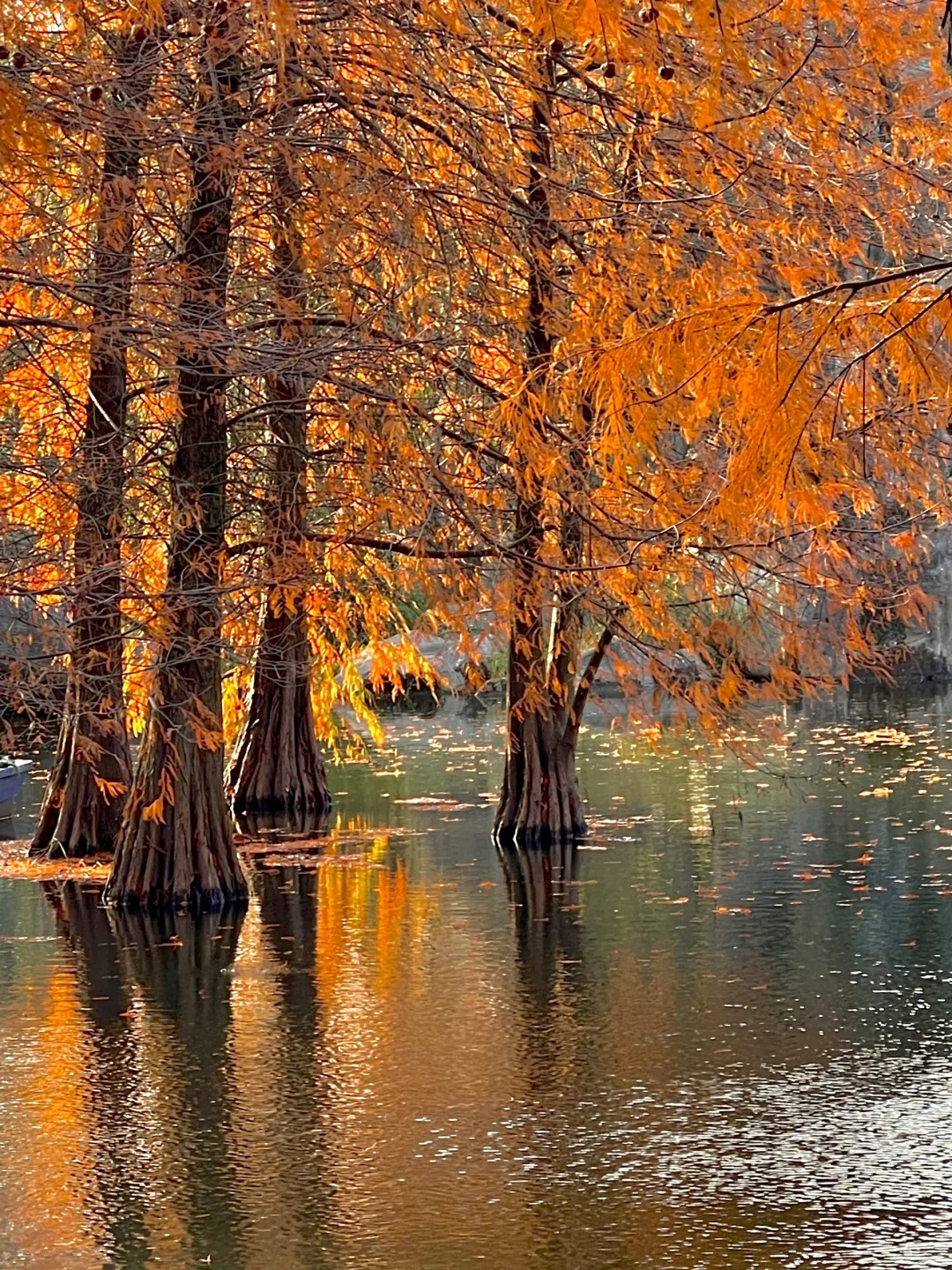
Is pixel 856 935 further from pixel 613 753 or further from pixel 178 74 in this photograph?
pixel 613 753

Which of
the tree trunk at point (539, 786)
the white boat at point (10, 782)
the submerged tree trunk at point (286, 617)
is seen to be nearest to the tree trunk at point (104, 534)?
the submerged tree trunk at point (286, 617)

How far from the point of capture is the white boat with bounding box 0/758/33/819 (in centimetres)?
1727

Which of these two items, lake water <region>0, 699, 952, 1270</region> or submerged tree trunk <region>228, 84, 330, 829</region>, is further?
submerged tree trunk <region>228, 84, 330, 829</region>

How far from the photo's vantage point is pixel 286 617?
15.5m

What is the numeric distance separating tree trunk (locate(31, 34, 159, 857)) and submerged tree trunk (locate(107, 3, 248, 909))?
1.17ft

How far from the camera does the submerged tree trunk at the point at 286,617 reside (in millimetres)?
10172

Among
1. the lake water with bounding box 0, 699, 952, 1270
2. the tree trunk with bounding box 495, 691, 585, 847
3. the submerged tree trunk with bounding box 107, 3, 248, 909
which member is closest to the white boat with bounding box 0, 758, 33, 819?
the lake water with bounding box 0, 699, 952, 1270

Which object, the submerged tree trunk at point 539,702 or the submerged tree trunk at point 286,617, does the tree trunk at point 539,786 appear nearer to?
the submerged tree trunk at point 539,702

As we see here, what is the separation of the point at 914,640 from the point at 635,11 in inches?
846

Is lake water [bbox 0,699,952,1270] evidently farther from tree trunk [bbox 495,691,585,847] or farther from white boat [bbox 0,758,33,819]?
white boat [bbox 0,758,33,819]

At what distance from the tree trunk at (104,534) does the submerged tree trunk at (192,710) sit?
356mm

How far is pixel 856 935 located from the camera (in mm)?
9961

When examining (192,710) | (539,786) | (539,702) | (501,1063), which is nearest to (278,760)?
(539,786)

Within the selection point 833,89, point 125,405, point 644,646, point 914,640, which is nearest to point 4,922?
point 125,405
